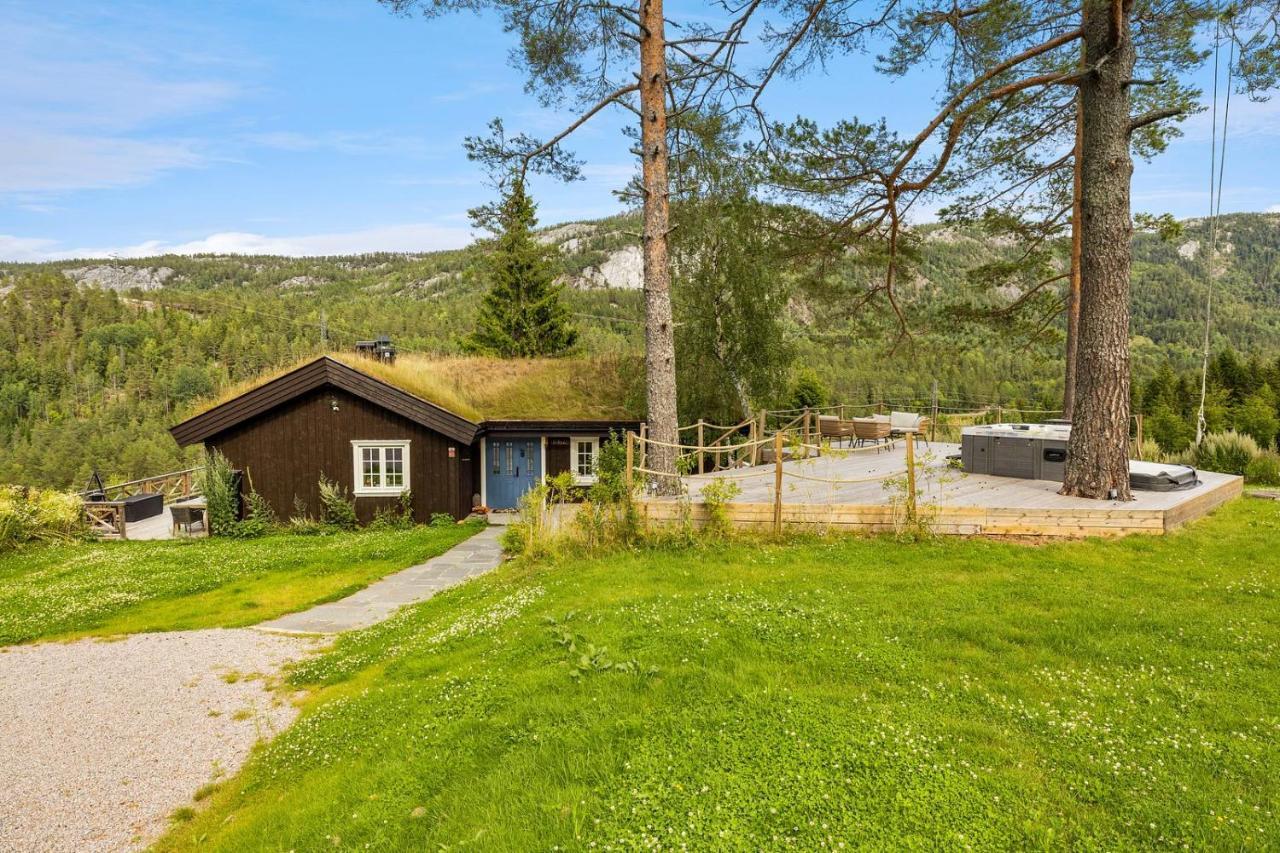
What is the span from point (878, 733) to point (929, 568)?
4.00m

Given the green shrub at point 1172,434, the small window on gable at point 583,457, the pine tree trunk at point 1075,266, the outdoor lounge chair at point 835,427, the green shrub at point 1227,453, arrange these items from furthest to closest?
the outdoor lounge chair at point 835,427, the small window on gable at point 583,457, the green shrub at point 1172,434, the green shrub at point 1227,453, the pine tree trunk at point 1075,266

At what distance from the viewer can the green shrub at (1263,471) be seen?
12977 mm

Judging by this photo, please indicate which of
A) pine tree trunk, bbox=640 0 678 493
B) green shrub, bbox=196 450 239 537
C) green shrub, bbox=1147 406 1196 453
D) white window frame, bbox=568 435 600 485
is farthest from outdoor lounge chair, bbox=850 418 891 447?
green shrub, bbox=196 450 239 537

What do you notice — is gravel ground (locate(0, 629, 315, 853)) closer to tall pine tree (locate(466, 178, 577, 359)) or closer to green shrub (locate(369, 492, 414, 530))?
green shrub (locate(369, 492, 414, 530))

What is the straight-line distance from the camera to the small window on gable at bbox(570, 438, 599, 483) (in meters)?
16.6

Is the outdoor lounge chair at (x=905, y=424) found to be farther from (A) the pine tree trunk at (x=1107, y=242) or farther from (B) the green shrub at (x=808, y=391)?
(A) the pine tree trunk at (x=1107, y=242)

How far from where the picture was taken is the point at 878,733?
3.51m

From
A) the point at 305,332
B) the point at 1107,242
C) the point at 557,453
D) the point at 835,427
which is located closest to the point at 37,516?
the point at 557,453

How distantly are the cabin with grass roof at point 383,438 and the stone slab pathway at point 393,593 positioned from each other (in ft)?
11.8

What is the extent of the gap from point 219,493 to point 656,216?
12.4 metres

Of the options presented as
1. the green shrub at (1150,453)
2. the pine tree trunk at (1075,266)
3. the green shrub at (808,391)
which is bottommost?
the green shrub at (1150,453)

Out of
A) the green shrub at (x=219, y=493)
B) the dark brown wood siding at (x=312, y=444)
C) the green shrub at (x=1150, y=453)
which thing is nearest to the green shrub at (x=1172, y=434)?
the green shrub at (x=1150, y=453)

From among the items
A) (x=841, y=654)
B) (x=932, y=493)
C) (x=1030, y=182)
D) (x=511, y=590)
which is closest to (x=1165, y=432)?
(x=1030, y=182)

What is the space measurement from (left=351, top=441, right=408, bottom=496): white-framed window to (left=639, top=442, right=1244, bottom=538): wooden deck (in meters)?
8.39
